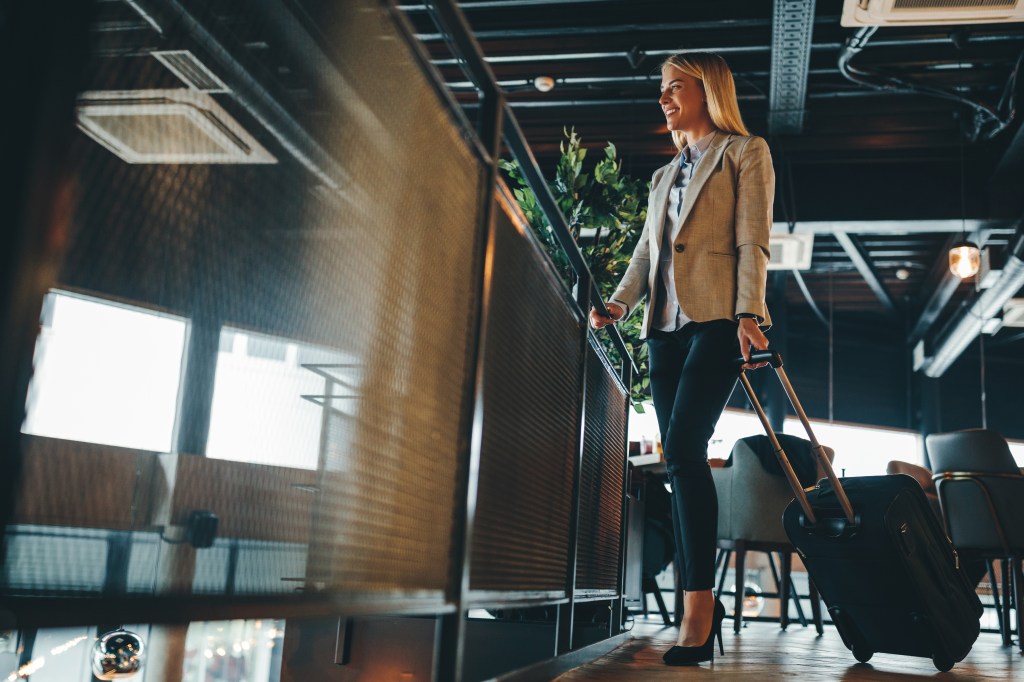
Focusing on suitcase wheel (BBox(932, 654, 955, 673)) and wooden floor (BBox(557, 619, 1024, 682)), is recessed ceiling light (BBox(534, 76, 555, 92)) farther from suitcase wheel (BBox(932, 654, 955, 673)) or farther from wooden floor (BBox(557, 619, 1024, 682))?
suitcase wheel (BBox(932, 654, 955, 673))

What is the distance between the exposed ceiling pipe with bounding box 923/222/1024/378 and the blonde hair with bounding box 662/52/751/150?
4.83 m

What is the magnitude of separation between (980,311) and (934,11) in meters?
Result: 4.80

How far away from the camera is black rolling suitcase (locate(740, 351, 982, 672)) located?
247 cm

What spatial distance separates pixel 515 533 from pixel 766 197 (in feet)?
3.80

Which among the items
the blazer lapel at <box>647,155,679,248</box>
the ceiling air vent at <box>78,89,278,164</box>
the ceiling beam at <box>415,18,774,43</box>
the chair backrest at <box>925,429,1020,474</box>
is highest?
the ceiling beam at <box>415,18,774,43</box>

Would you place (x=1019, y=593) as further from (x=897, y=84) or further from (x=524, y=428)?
(x=524, y=428)

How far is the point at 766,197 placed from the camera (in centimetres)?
234

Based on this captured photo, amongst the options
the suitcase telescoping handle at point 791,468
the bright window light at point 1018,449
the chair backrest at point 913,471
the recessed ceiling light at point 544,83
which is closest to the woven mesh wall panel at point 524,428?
the suitcase telescoping handle at point 791,468

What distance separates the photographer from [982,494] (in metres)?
3.97

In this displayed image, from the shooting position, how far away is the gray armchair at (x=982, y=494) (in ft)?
13.0

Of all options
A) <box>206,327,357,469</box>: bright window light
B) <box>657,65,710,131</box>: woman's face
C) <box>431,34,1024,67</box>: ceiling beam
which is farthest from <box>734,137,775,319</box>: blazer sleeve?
<box>431,34,1024,67</box>: ceiling beam

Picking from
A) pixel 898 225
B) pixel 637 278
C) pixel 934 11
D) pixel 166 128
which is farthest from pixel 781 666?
pixel 898 225

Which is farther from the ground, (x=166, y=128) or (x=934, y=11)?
(x=934, y=11)

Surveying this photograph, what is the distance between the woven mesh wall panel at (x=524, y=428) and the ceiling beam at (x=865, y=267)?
6.06 m
